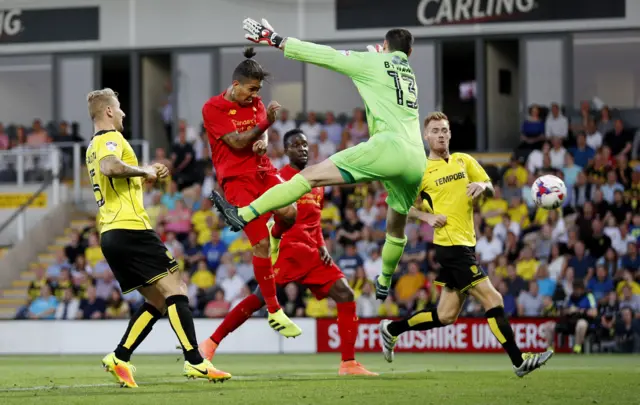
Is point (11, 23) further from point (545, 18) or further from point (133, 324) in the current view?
point (133, 324)

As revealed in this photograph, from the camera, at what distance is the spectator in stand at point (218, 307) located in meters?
Result: 21.5

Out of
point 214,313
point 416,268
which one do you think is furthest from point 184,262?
point 416,268

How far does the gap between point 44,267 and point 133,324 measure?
50.9 ft

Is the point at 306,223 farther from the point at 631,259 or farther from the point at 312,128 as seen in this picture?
the point at 312,128

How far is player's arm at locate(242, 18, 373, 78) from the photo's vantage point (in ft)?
33.1

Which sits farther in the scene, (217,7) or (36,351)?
(217,7)

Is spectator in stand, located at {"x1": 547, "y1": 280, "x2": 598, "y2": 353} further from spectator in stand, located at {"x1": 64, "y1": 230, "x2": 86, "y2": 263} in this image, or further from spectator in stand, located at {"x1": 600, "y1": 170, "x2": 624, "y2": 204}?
spectator in stand, located at {"x1": 64, "y1": 230, "x2": 86, "y2": 263}

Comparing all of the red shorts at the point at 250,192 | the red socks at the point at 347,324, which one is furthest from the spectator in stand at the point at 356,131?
the red shorts at the point at 250,192

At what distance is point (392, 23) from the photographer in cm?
2747

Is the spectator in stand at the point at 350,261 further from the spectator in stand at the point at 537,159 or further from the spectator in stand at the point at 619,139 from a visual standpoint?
the spectator in stand at the point at 619,139

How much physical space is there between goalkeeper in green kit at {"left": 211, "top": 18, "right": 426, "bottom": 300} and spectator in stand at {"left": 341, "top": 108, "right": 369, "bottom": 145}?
14.6m

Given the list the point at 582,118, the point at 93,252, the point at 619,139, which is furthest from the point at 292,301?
the point at 582,118

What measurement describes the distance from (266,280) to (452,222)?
195cm

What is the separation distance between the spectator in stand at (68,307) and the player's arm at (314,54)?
13.5 metres
